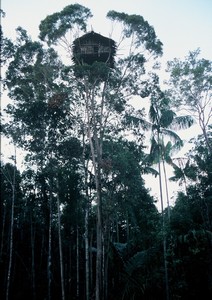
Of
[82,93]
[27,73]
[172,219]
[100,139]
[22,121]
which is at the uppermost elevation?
[27,73]

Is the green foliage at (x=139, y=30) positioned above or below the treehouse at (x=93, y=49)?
above

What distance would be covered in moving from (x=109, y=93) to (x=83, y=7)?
15.7 feet

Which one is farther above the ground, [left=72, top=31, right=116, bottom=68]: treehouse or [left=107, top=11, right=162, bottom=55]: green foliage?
[left=107, top=11, right=162, bottom=55]: green foliage

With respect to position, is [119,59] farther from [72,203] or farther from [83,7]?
[72,203]

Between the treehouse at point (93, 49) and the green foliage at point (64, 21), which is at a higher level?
the green foliage at point (64, 21)

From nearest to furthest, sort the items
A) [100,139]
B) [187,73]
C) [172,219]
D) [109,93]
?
1. [100,139]
2. [109,93]
3. [172,219]
4. [187,73]

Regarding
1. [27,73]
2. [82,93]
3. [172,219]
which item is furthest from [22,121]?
[172,219]

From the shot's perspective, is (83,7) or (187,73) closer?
(83,7)

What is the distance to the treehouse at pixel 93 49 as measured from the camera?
502 inches

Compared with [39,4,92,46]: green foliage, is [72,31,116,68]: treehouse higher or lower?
lower

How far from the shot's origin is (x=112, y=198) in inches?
527

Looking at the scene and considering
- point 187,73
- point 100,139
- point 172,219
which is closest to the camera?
point 100,139

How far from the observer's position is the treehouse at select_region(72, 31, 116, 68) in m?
12.8

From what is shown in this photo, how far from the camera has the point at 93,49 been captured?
12.9 m
